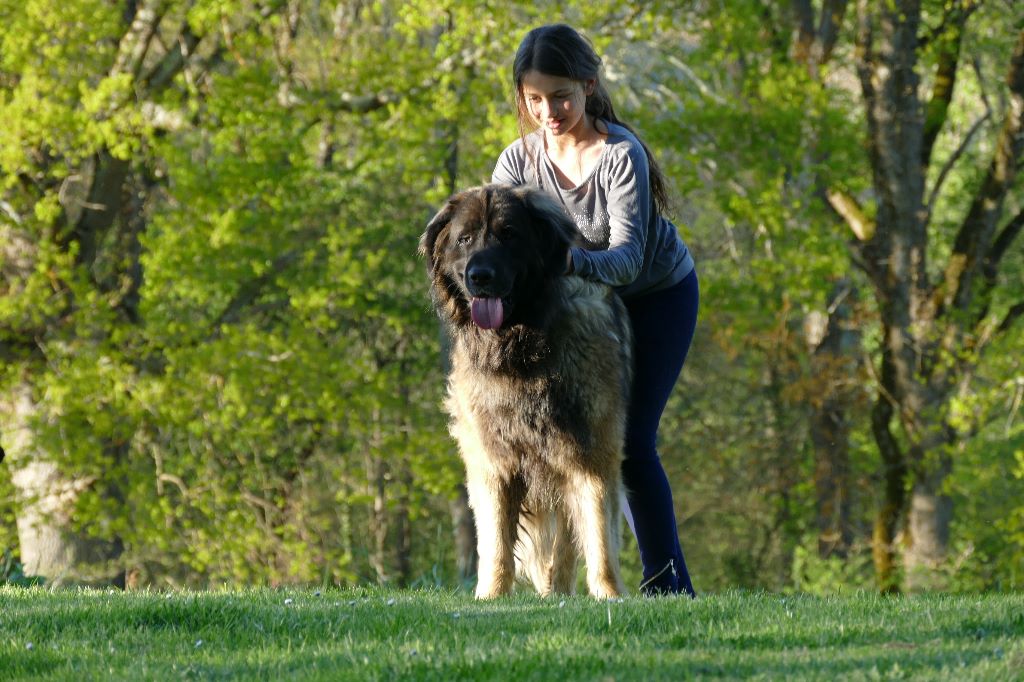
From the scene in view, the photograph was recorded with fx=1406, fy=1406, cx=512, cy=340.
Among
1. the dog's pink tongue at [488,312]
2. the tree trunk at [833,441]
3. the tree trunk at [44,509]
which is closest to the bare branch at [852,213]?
the tree trunk at [833,441]

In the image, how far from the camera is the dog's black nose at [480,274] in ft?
17.0

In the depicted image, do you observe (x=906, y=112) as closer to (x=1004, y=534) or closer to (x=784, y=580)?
(x=1004, y=534)

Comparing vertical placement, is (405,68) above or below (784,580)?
above

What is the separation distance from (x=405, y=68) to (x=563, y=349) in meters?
13.9

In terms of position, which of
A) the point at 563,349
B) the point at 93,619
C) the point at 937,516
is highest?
the point at 563,349

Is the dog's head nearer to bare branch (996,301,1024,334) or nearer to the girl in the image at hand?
the girl

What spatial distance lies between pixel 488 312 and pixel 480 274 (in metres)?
0.18

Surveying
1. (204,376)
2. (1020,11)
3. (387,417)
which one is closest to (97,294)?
(204,376)

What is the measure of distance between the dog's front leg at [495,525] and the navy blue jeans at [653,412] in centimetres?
49

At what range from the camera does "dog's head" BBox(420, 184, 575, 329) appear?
5.25 meters

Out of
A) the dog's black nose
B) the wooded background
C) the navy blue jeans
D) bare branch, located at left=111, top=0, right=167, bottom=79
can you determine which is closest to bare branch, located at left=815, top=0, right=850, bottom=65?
the wooded background

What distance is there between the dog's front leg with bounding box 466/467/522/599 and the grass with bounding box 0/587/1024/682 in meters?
0.43

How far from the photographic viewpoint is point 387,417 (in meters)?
20.9

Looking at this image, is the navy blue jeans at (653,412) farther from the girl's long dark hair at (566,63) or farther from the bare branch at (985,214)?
the bare branch at (985,214)
